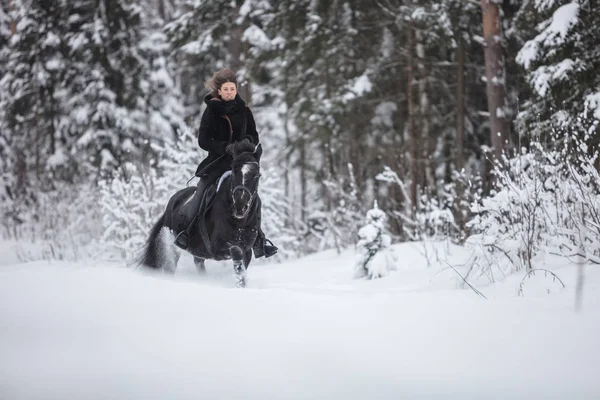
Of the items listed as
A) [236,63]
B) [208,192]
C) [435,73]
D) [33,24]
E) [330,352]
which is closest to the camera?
[330,352]

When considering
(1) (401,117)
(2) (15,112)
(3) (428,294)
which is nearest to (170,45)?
(2) (15,112)

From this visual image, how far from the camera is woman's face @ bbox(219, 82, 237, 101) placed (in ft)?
19.9

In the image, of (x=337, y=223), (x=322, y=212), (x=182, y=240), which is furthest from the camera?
(x=337, y=223)

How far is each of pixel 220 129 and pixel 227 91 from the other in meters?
→ 0.49

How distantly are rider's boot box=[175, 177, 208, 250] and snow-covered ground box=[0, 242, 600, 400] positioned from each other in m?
2.00

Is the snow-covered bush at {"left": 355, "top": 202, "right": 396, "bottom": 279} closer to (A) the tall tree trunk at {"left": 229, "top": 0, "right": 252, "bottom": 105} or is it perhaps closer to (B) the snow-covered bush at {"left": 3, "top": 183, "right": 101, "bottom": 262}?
(B) the snow-covered bush at {"left": 3, "top": 183, "right": 101, "bottom": 262}

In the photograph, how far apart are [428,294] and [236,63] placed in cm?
1795

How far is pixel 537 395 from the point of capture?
2.72 m

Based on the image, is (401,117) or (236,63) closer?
(401,117)

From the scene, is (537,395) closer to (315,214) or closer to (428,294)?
(428,294)

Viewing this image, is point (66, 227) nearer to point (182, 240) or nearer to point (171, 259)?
point (171, 259)

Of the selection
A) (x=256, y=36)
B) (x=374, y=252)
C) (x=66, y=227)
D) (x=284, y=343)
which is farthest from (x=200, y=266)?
(x=256, y=36)

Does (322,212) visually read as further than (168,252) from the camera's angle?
Yes

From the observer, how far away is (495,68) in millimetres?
12750
